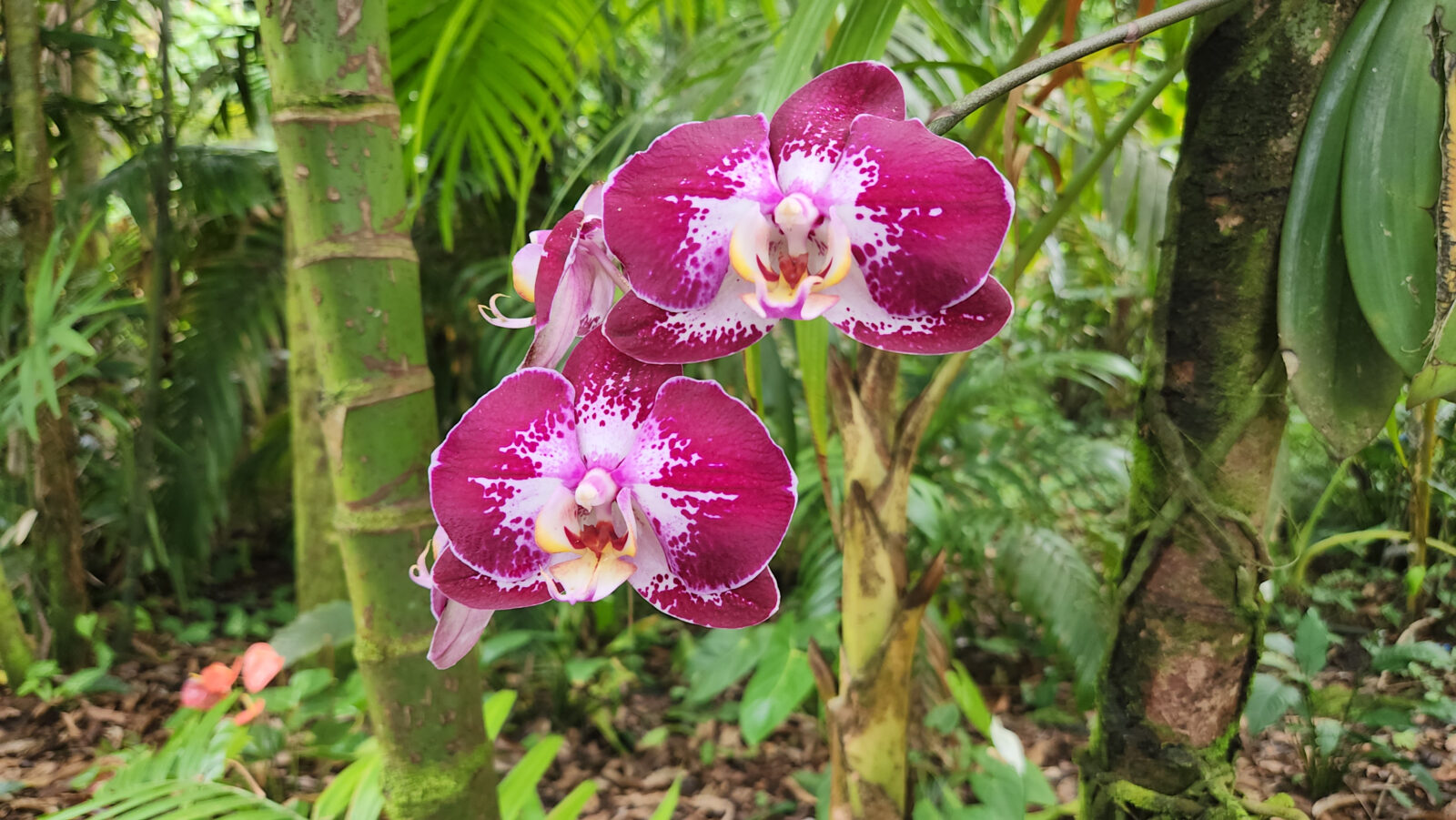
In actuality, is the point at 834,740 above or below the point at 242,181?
below

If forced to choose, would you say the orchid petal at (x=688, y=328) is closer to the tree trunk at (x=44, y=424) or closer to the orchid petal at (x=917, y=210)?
the orchid petal at (x=917, y=210)

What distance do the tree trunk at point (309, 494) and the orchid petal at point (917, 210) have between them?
1504 millimetres

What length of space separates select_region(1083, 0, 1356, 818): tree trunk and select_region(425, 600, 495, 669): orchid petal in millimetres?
365

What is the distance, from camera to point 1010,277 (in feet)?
1.44

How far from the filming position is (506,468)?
225mm

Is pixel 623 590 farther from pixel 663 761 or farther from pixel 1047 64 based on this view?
pixel 1047 64

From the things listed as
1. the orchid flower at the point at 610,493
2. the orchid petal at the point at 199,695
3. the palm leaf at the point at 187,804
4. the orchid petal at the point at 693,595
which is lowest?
the orchid petal at the point at 199,695

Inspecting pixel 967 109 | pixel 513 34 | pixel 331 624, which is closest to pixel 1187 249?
pixel 967 109

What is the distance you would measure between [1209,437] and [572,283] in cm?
36

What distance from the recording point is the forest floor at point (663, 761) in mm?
1113

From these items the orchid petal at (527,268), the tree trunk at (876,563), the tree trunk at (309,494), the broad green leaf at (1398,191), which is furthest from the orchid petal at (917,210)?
the tree trunk at (309,494)

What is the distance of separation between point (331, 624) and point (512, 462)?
118 cm

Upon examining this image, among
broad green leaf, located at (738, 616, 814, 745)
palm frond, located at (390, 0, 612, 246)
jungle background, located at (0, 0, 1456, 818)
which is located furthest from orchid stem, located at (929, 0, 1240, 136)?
broad green leaf, located at (738, 616, 814, 745)

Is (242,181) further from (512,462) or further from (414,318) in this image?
(512,462)
